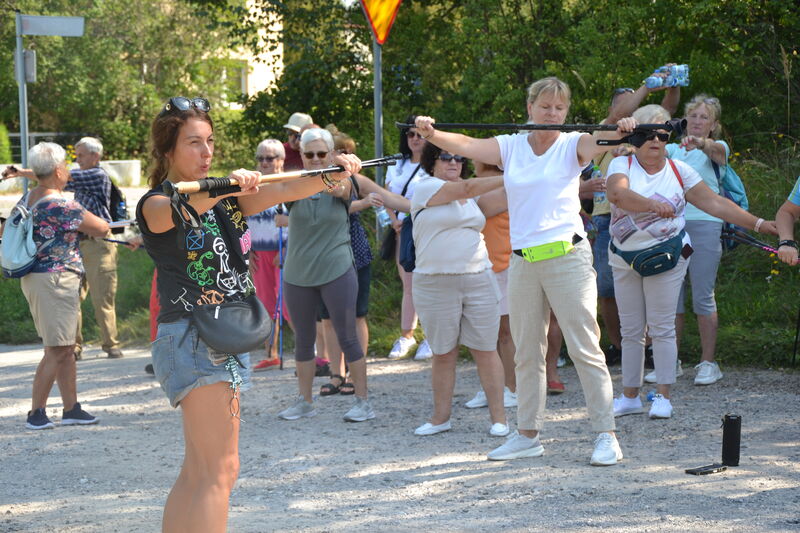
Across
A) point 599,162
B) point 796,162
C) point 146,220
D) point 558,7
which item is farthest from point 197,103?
point 558,7

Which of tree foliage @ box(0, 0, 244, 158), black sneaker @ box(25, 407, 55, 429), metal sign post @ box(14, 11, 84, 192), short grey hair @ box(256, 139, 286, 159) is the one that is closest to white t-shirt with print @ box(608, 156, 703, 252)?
short grey hair @ box(256, 139, 286, 159)

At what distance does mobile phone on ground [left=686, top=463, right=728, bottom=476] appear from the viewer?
5125 millimetres

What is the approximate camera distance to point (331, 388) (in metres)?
7.51

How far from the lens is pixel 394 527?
4.54m

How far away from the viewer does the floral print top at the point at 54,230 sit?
22.0 feet

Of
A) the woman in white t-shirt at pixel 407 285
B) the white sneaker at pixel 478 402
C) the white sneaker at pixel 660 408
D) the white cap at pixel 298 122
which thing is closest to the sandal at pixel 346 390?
Result: the white sneaker at pixel 478 402

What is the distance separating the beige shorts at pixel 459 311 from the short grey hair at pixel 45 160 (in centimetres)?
250

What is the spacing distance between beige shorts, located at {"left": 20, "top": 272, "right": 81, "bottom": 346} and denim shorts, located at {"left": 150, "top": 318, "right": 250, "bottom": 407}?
3.37 meters

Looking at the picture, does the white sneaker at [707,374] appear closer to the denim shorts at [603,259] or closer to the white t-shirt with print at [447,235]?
the denim shorts at [603,259]

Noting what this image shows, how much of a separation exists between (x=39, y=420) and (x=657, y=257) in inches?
161

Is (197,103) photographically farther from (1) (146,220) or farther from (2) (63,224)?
(2) (63,224)

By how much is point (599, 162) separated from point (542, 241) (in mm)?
2579

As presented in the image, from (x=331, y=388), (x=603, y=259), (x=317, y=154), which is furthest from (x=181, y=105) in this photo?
(x=603, y=259)

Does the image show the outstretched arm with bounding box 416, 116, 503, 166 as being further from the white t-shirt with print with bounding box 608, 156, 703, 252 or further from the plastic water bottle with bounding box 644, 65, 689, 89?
the plastic water bottle with bounding box 644, 65, 689, 89
